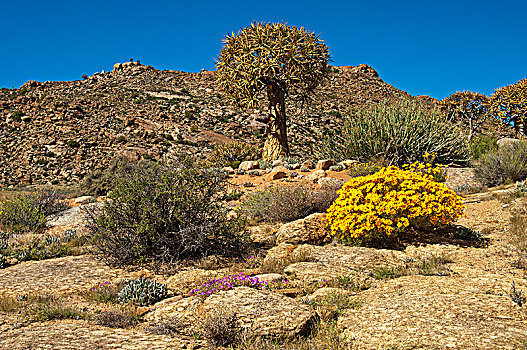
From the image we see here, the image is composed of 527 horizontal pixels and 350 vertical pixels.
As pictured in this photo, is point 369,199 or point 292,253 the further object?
point 369,199

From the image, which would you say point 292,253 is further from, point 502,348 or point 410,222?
point 502,348

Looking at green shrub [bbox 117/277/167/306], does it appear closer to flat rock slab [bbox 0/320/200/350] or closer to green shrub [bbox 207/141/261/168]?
flat rock slab [bbox 0/320/200/350]

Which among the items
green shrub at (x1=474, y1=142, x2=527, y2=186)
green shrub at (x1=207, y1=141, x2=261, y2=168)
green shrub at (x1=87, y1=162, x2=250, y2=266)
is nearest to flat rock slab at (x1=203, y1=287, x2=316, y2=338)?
green shrub at (x1=87, y1=162, x2=250, y2=266)

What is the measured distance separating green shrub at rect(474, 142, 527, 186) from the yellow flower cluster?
489 centimetres

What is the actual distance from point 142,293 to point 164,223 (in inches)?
66.0

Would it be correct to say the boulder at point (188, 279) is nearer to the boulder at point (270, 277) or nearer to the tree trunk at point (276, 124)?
the boulder at point (270, 277)

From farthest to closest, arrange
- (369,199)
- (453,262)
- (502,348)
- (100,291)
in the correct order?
1. (369,199)
2. (453,262)
3. (100,291)
4. (502,348)

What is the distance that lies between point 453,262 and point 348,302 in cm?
234

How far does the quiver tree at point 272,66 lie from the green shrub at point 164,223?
344 inches

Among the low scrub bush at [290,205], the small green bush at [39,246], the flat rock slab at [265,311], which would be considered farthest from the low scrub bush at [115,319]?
the low scrub bush at [290,205]

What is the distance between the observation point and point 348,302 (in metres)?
4.11

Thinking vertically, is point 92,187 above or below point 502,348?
above

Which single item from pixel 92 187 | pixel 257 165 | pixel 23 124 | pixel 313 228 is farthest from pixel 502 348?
pixel 23 124

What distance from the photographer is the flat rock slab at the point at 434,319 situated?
3.03 metres
